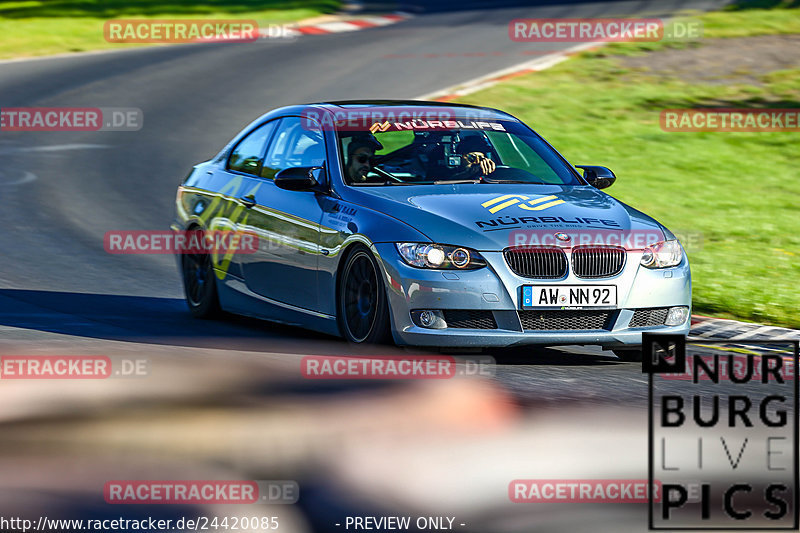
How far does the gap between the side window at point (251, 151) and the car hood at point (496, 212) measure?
144 cm

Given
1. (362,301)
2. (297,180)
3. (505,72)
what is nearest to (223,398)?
(362,301)

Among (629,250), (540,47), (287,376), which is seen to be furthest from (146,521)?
(540,47)

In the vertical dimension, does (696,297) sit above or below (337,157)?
below

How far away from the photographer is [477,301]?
7859mm

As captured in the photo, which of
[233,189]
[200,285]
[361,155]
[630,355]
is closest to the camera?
[630,355]

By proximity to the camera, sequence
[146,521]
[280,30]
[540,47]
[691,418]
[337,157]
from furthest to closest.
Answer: [280,30] < [540,47] < [337,157] < [691,418] < [146,521]

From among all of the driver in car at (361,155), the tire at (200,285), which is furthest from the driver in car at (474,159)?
the tire at (200,285)

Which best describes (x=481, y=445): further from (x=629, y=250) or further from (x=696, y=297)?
(x=696, y=297)

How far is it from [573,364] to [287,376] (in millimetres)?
1835

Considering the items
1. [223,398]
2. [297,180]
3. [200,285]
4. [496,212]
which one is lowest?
[200,285]

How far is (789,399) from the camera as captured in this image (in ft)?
25.2

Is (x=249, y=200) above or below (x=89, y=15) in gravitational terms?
above

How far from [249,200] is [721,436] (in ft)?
13.5

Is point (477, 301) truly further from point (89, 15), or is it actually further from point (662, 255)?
point (89, 15)
